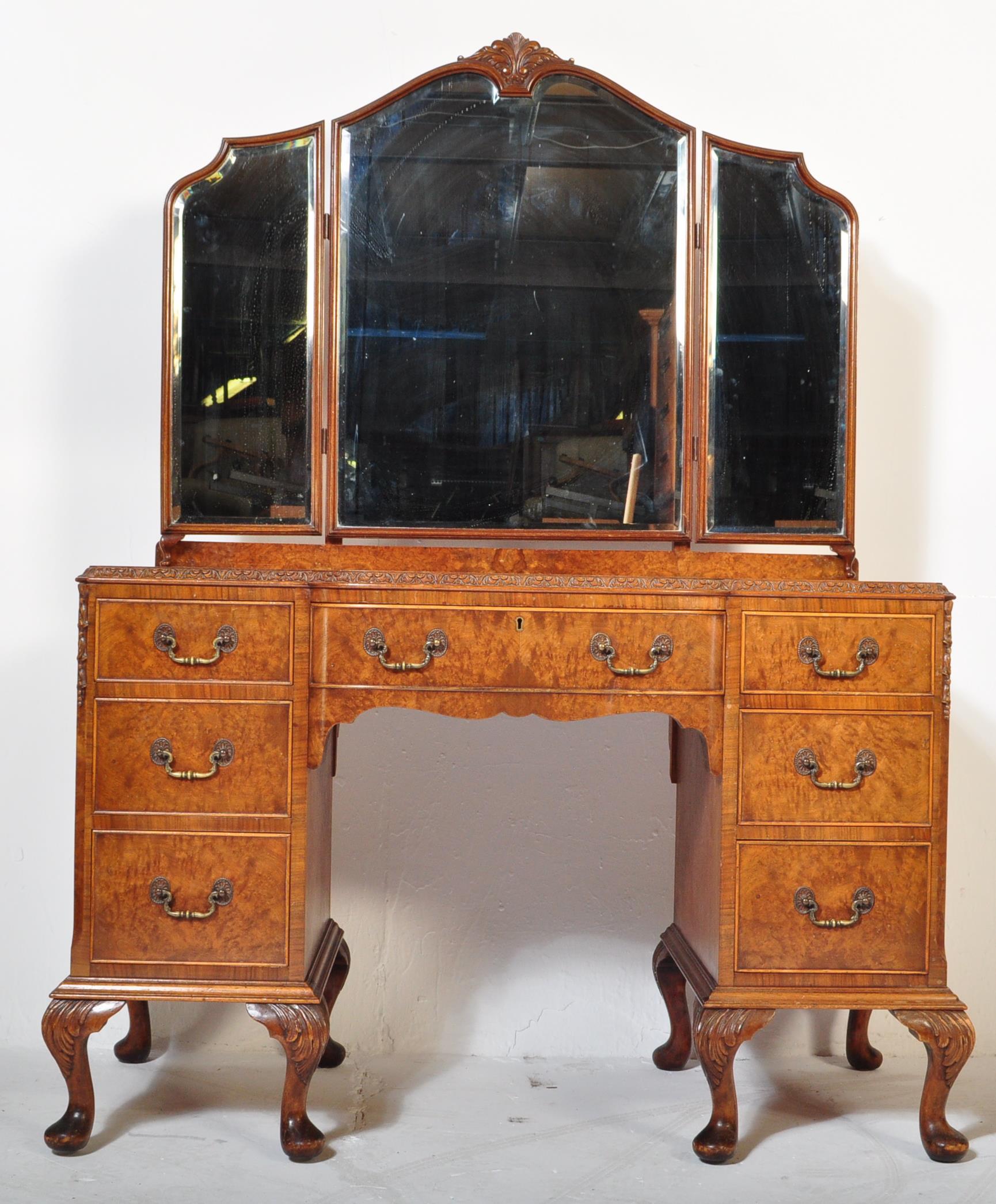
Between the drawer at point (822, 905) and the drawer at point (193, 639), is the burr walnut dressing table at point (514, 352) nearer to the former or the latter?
the drawer at point (822, 905)

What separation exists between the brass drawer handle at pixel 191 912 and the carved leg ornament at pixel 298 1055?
17cm

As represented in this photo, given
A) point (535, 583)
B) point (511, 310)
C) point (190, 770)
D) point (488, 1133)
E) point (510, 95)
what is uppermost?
point (510, 95)

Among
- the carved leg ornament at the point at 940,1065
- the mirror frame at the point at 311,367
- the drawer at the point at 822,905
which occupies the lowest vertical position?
the carved leg ornament at the point at 940,1065

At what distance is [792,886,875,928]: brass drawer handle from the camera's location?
1929 mm

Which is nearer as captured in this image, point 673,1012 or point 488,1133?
point 488,1133

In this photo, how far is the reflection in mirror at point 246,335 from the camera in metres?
2.18

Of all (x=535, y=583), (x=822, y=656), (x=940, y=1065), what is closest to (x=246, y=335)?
(x=535, y=583)

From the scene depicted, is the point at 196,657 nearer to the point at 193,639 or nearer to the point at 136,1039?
the point at 193,639

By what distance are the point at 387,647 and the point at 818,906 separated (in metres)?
0.85

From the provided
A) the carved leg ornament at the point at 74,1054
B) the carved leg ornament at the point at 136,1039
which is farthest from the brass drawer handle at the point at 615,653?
the carved leg ornament at the point at 136,1039

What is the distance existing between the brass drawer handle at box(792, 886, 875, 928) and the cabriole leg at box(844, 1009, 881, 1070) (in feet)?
2.12

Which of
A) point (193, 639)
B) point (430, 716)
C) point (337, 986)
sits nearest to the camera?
point (193, 639)

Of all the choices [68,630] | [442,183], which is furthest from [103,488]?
[442,183]

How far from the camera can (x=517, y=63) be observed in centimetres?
220
